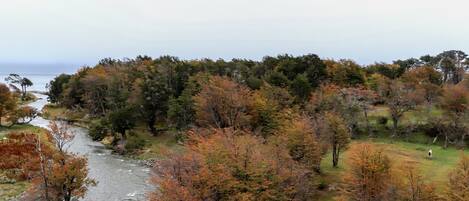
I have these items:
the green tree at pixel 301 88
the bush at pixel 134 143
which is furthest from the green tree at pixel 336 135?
the bush at pixel 134 143

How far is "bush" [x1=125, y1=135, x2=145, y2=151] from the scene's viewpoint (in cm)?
6341

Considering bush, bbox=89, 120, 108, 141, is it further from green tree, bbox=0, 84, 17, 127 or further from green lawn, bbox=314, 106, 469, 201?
green lawn, bbox=314, 106, 469, 201

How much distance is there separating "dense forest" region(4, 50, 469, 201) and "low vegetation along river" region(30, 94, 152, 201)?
2.64 m

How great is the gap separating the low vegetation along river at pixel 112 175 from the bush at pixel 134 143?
2.30 metres

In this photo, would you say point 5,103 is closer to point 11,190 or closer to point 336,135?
point 11,190

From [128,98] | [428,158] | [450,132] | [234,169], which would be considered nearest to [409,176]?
[234,169]

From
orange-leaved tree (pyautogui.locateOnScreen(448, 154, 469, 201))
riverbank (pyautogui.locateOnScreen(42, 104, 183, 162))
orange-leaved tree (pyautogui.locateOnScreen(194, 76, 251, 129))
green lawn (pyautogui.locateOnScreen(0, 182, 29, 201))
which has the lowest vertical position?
green lawn (pyautogui.locateOnScreen(0, 182, 29, 201))

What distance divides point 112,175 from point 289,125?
19743 millimetres

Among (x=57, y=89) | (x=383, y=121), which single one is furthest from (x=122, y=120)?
(x=57, y=89)

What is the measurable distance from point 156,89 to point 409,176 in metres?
48.6

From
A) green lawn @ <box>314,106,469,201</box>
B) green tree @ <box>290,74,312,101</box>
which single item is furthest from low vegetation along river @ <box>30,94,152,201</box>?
green tree @ <box>290,74,312,101</box>

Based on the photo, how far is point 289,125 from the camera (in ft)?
153

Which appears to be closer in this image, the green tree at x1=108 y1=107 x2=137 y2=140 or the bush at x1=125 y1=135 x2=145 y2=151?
the bush at x1=125 y1=135 x2=145 y2=151

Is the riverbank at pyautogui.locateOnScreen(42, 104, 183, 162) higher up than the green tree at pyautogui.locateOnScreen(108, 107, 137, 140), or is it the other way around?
the green tree at pyautogui.locateOnScreen(108, 107, 137, 140)
